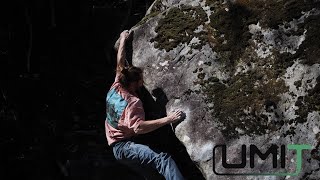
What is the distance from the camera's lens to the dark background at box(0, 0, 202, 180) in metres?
6.30

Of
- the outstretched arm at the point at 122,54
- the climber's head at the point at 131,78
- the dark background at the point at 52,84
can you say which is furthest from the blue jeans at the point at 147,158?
the dark background at the point at 52,84

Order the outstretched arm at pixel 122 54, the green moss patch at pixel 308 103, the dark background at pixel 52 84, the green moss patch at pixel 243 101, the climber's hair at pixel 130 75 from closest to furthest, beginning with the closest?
1. the green moss patch at pixel 308 103
2. the green moss patch at pixel 243 101
3. the climber's hair at pixel 130 75
4. the outstretched arm at pixel 122 54
5. the dark background at pixel 52 84

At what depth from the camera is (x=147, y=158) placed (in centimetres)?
462

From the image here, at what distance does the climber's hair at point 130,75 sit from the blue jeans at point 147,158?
52 cm

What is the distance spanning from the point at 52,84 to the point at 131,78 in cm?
202

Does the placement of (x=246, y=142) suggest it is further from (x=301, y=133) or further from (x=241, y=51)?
(x=241, y=51)

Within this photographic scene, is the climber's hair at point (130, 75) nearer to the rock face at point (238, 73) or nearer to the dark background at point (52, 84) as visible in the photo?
the rock face at point (238, 73)

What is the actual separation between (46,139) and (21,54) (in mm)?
1031

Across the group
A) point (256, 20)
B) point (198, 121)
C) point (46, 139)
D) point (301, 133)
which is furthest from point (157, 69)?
point (46, 139)

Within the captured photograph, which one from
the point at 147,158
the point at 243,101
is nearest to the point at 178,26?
the point at 243,101

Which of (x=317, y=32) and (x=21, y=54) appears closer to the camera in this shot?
(x=317, y=32)

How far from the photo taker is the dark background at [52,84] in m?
6.30

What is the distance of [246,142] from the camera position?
442 centimetres

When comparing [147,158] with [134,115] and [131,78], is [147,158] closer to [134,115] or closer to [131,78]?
[134,115]
